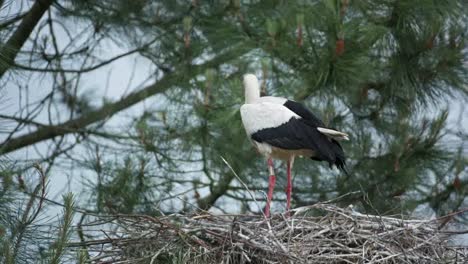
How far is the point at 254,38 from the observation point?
688 centimetres

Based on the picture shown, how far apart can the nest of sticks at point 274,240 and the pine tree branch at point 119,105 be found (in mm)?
1890

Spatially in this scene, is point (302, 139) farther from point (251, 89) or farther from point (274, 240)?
point (274, 240)

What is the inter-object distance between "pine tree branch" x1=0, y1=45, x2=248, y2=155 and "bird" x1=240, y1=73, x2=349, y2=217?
3.24 ft

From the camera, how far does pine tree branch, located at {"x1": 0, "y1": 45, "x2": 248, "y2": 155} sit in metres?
7.02

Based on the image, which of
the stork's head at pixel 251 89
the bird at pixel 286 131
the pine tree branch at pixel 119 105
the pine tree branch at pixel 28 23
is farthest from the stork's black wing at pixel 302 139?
the pine tree branch at pixel 28 23

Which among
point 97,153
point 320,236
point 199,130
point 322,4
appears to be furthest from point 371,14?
point 320,236

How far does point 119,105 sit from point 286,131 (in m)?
1.91

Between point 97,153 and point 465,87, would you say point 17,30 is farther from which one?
point 465,87

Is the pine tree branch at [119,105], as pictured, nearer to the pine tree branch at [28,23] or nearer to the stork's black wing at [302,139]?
the pine tree branch at [28,23]

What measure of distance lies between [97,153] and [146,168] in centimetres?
36

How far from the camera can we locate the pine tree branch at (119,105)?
7.02 m

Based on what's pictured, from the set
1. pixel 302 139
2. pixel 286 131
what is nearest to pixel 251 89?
pixel 286 131

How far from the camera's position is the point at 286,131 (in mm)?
5766

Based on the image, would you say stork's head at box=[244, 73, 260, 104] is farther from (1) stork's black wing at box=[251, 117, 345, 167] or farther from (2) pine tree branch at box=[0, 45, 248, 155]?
(2) pine tree branch at box=[0, 45, 248, 155]
